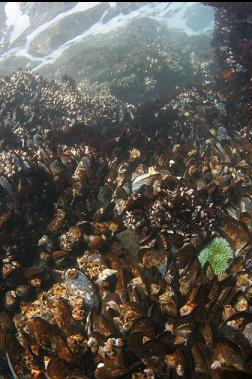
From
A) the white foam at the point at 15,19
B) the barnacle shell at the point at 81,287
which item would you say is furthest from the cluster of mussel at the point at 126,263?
the white foam at the point at 15,19

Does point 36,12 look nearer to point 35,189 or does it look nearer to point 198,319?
point 35,189

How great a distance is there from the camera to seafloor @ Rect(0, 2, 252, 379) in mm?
2992

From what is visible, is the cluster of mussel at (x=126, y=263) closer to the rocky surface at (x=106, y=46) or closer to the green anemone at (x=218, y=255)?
the green anemone at (x=218, y=255)

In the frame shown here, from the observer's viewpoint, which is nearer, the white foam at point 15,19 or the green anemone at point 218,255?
→ the green anemone at point 218,255

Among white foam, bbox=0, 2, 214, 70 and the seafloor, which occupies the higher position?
white foam, bbox=0, 2, 214, 70

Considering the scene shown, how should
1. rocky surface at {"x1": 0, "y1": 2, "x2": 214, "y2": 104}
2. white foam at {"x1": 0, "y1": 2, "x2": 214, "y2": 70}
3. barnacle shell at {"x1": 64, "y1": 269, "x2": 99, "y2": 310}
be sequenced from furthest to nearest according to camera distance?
white foam at {"x1": 0, "y1": 2, "x2": 214, "y2": 70} → rocky surface at {"x1": 0, "y1": 2, "x2": 214, "y2": 104} → barnacle shell at {"x1": 64, "y1": 269, "x2": 99, "y2": 310}

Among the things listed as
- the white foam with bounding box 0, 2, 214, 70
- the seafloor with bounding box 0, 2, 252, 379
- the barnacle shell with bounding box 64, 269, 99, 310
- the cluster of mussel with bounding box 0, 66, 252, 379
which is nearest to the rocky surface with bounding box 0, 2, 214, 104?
the white foam with bounding box 0, 2, 214, 70

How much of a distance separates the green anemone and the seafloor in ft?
0.04

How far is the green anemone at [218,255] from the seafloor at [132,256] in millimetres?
13

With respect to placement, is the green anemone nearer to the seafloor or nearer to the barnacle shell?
the seafloor

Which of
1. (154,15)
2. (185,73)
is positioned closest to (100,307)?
(185,73)

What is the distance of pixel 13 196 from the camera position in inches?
197

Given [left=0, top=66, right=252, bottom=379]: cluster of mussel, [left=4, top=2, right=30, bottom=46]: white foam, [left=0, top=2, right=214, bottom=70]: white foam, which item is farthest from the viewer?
[left=0, top=2, right=214, bottom=70]: white foam

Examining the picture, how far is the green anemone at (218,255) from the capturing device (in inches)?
149
